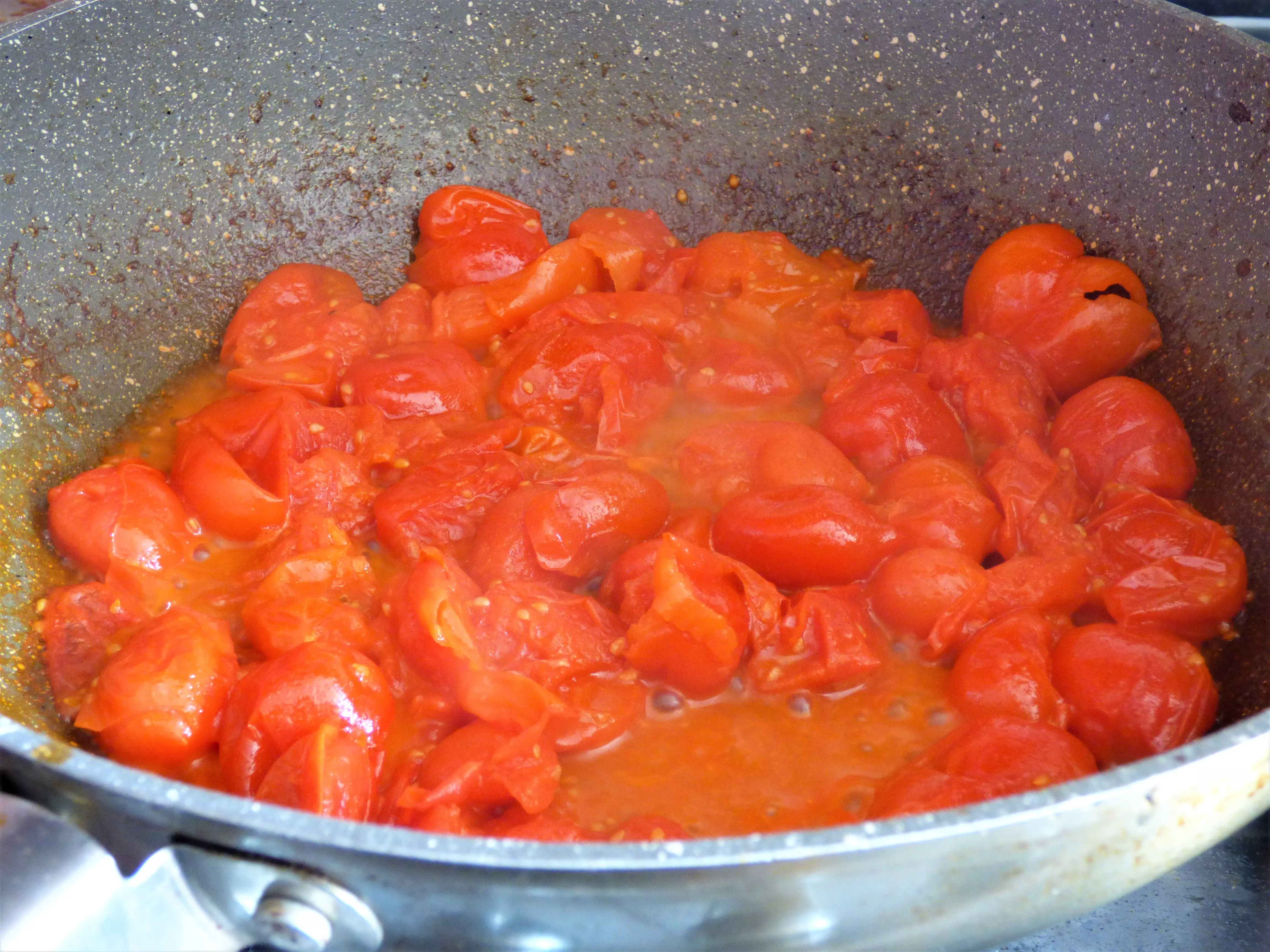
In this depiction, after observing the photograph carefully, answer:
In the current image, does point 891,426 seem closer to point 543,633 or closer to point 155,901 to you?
point 543,633

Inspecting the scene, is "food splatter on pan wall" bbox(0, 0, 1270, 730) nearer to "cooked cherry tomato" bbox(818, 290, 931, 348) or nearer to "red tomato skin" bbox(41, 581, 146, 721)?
"red tomato skin" bbox(41, 581, 146, 721)

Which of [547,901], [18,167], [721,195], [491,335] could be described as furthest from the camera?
[721,195]

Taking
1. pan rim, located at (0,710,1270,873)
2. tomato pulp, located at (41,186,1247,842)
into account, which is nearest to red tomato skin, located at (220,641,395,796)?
tomato pulp, located at (41,186,1247,842)

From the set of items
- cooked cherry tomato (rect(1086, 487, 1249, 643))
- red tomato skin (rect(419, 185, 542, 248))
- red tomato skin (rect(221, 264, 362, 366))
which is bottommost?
cooked cherry tomato (rect(1086, 487, 1249, 643))

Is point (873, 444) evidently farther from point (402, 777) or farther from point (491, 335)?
point (402, 777)

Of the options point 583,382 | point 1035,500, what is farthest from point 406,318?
point 1035,500

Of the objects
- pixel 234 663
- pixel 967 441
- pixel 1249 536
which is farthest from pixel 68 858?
pixel 1249 536

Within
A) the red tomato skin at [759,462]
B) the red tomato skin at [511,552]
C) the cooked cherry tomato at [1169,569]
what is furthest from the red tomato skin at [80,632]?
the cooked cherry tomato at [1169,569]
